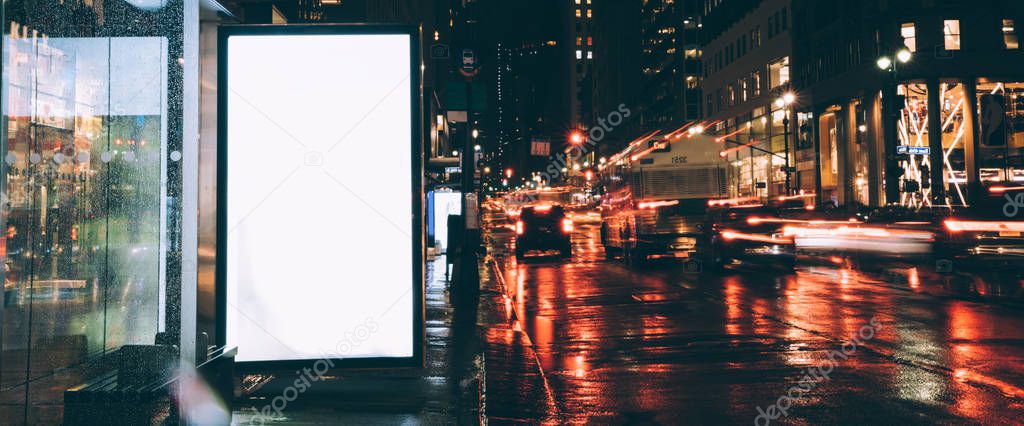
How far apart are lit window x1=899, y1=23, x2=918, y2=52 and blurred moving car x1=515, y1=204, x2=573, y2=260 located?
3233 cm

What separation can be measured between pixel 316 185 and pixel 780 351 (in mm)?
6161

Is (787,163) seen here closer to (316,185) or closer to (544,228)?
(544,228)

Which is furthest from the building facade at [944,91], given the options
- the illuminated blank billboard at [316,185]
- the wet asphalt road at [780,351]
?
the illuminated blank billboard at [316,185]

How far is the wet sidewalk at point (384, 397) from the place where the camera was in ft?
20.8

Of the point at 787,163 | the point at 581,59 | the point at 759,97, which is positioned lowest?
the point at 787,163

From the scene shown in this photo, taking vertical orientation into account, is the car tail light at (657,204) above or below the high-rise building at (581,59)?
below

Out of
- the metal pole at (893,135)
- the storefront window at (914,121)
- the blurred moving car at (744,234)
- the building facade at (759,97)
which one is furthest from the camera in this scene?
the building facade at (759,97)

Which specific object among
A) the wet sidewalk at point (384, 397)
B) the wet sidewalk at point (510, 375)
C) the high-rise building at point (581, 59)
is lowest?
the wet sidewalk at point (510, 375)

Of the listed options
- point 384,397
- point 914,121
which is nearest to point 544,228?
point 384,397

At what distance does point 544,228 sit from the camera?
29.5 metres

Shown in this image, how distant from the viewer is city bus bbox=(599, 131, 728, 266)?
22.8 m

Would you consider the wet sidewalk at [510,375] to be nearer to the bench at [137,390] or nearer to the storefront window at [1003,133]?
the bench at [137,390]

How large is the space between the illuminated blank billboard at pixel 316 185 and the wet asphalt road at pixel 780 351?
1.70m

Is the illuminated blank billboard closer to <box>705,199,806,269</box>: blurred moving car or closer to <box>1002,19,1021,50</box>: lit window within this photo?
<box>705,199,806,269</box>: blurred moving car
